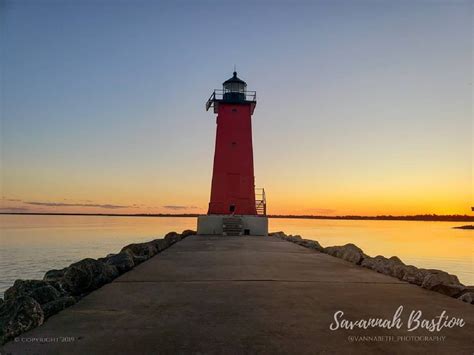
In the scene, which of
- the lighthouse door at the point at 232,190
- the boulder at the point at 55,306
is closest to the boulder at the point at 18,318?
the boulder at the point at 55,306

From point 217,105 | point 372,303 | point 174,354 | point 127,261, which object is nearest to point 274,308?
point 372,303

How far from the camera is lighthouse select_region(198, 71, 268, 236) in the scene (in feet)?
55.0

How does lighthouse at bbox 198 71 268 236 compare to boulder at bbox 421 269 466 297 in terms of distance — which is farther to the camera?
lighthouse at bbox 198 71 268 236

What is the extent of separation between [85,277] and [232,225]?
1071 cm

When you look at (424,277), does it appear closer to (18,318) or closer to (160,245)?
(18,318)

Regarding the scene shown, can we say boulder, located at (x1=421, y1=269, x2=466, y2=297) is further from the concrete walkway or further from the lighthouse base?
the lighthouse base

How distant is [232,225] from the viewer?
53.6 feet

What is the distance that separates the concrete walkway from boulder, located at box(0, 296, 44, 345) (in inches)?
4.4

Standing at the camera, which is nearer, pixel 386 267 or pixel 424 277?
pixel 424 277

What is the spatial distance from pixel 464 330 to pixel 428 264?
67.0ft

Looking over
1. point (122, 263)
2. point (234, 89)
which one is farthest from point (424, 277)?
point (234, 89)

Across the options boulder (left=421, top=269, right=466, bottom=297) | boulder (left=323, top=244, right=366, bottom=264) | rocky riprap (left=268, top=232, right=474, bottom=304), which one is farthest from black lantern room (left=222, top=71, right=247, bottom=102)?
boulder (left=421, top=269, right=466, bottom=297)

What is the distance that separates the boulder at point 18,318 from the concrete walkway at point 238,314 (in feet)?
0.37

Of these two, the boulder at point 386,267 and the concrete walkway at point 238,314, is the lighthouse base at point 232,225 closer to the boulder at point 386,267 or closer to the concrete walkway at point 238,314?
the boulder at point 386,267
